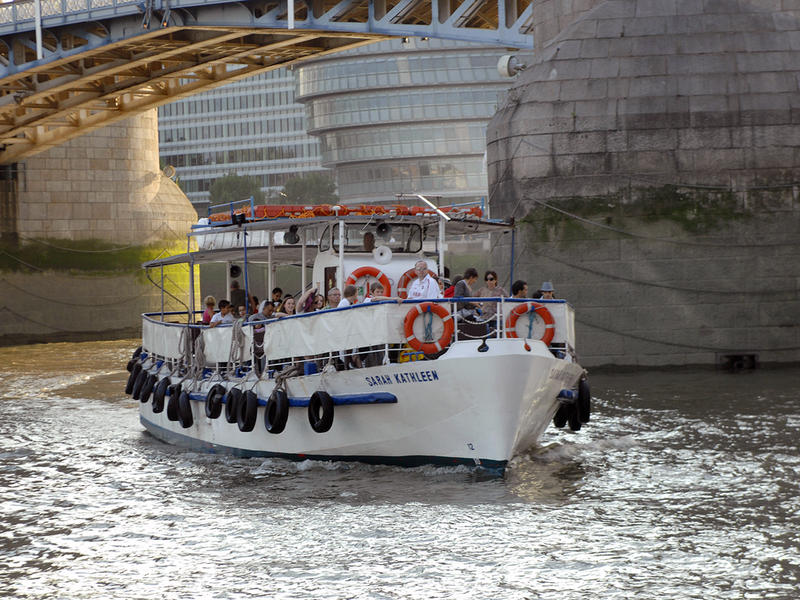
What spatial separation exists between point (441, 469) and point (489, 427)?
896mm

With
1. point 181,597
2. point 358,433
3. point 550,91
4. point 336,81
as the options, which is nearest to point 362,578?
point 181,597

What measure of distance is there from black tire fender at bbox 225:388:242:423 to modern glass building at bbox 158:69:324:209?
123 meters

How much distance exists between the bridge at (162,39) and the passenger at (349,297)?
77.9ft

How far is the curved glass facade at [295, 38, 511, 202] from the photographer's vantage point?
112688mm

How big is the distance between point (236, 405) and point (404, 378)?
10.3 feet

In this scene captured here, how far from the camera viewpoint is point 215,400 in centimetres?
1828

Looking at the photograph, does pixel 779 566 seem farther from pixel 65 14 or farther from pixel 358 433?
pixel 65 14

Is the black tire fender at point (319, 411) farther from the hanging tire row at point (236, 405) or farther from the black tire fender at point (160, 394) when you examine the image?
the black tire fender at point (160, 394)

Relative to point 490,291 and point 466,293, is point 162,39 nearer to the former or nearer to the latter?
point 490,291

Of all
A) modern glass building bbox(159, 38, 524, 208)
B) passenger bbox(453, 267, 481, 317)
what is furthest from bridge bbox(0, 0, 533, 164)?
modern glass building bbox(159, 38, 524, 208)

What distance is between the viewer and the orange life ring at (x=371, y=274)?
17641mm

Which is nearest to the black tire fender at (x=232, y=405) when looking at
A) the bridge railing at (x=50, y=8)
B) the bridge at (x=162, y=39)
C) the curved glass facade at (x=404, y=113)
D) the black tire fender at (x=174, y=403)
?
the black tire fender at (x=174, y=403)

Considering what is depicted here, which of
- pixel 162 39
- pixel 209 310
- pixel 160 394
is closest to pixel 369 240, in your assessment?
pixel 209 310

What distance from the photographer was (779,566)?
1133 cm
